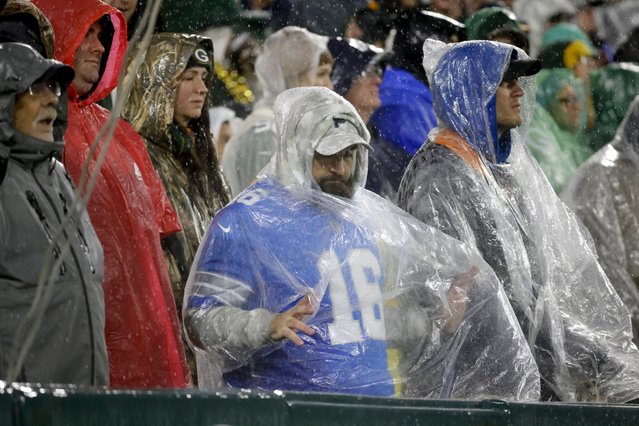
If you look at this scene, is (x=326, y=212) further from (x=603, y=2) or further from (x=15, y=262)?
(x=603, y=2)

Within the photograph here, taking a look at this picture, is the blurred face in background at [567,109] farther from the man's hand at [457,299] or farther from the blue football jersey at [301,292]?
the blue football jersey at [301,292]

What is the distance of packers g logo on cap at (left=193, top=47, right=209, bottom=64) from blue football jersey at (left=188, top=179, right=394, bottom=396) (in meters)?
1.53

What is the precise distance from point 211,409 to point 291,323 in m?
1.04

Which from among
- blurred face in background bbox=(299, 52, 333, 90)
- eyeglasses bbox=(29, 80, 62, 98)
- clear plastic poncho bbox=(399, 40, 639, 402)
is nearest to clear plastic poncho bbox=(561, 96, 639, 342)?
blurred face in background bbox=(299, 52, 333, 90)

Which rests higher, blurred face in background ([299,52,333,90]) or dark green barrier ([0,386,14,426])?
blurred face in background ([299,52,333,90])

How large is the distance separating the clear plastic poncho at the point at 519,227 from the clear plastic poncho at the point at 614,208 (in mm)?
1939

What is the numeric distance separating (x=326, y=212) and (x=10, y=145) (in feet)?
4.19

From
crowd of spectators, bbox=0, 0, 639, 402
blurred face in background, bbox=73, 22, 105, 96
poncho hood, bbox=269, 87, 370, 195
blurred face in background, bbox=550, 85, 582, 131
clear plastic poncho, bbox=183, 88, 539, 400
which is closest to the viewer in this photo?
crowd of spectators, bbox=0, 0, 639, 402

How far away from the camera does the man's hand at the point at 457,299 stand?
632cm

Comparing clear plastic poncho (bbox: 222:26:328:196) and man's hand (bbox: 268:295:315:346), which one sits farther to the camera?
clear plastic poncho (bbox: 222:26:328:196)

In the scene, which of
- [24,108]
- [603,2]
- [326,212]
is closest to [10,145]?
[24,108]

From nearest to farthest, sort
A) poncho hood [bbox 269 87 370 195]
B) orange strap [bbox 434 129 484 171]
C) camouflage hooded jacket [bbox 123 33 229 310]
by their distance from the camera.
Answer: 1. poncho hood [bbox 269 87 370 195]
2. orange strap [bbox 434 129 484 171]
3. camouflage hooded jacket [bbox 123 33 229 310]

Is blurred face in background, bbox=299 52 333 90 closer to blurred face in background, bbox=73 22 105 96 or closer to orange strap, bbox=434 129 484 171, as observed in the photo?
orange strap, bbox=434 129 484 171

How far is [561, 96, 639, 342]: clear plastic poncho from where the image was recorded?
369 inches
